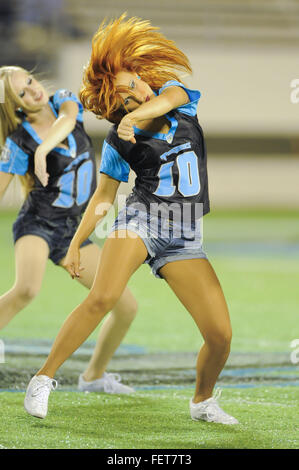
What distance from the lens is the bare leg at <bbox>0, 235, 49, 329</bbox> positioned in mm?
4379

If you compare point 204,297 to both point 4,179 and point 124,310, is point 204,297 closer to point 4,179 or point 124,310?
point 124,310

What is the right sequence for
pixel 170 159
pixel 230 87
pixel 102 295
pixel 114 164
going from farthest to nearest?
1. pixel 230 87
2. pixel 114 164
3. pixel 170 159
4. pixel 102 295

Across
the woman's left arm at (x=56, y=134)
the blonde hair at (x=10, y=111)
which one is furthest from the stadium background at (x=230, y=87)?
the woman's left arm at (x=56, y=134)

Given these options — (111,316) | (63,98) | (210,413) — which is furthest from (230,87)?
(210,413)

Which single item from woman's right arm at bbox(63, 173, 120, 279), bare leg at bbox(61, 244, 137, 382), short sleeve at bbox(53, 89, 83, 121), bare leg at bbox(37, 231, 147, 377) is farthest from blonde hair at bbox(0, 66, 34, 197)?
bare leg at bbox(37, 231, 147, 377)

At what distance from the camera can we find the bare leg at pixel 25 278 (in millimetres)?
4379

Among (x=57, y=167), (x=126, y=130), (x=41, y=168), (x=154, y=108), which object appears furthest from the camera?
(x=57, y=167)

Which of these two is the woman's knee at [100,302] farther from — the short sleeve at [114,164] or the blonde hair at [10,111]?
the blonde hair at [10,111]

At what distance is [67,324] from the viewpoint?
3570mm

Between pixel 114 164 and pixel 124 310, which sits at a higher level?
pixel 114 164

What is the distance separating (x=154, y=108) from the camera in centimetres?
337

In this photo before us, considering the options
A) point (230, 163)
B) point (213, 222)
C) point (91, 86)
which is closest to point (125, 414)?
point (91, 86)

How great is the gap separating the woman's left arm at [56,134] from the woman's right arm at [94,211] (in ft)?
1.15

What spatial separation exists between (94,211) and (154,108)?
2.04ft
